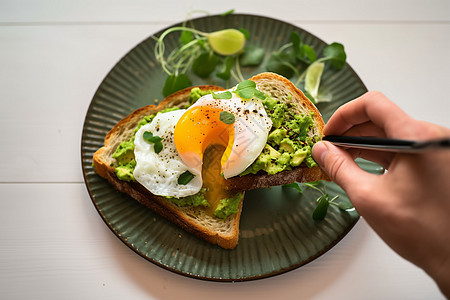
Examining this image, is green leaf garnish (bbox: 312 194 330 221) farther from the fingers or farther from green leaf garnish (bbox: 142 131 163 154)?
green leaf garnish (bbox: 142 131 163 154)

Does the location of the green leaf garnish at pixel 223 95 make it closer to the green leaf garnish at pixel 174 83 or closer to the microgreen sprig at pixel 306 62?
the green leaf garnish at pixel 174 83

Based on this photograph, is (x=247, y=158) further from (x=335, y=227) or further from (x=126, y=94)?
(x=126, y=94)

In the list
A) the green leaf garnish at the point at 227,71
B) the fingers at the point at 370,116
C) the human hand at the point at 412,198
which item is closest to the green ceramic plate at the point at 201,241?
the green leaf garnish at the point at 227,71

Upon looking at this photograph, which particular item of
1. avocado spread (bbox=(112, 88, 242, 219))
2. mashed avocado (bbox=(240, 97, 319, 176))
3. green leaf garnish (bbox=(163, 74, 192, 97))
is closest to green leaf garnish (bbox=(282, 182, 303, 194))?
mashed avocado (bbox=(240, 97, 319, 176))

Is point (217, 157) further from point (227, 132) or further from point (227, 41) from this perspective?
point (227, 41)

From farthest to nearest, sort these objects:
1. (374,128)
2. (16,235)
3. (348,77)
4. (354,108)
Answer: (348,77), (16,235), (374,128), (354,108)

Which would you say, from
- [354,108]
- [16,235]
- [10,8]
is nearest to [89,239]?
[16,235]

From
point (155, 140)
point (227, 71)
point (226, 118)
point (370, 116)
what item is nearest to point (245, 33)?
point (227, 71)
